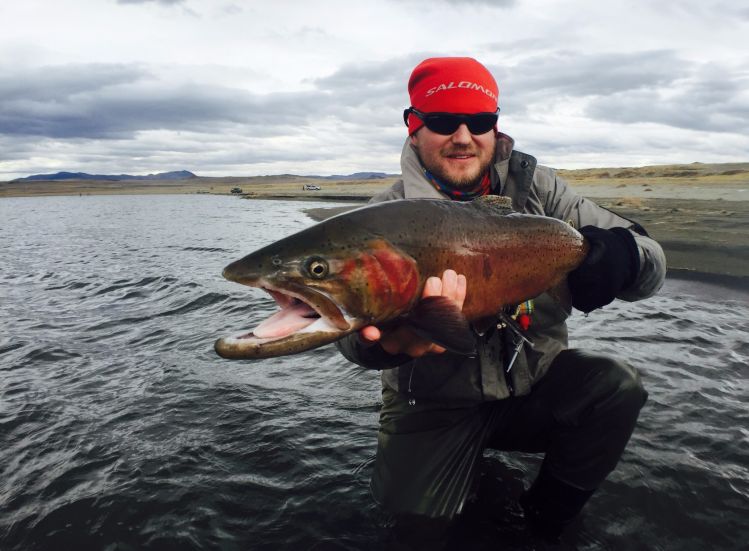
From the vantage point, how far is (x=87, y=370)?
6.56 metres

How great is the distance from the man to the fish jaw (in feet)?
1.70

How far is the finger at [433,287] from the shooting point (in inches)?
104

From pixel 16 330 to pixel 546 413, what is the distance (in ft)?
29.6

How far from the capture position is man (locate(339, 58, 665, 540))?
316 cm

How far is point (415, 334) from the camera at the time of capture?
9.16ft

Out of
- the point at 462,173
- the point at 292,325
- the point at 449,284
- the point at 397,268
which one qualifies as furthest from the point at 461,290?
the point at 462,173

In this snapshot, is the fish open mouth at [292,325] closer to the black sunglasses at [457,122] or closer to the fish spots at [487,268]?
the fish spots at [487,268]

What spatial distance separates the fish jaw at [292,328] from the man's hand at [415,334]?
8.8 inches

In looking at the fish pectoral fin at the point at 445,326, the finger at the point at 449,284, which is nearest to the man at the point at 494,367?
the finger at the point at 449,284

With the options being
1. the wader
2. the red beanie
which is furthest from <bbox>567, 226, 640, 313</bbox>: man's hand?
the red beanie

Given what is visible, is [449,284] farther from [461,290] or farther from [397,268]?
[397,268]

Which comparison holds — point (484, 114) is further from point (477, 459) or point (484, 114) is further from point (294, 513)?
point (294, 513)

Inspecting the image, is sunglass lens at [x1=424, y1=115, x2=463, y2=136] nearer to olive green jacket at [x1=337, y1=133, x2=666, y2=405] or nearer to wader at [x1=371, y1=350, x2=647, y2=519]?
olive green jacket at [x1=337, y1=133, x2=666, y2=405]

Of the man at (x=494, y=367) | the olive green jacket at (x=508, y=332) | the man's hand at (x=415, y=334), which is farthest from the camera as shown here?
the olive green jacket at (x=508, y=332)
